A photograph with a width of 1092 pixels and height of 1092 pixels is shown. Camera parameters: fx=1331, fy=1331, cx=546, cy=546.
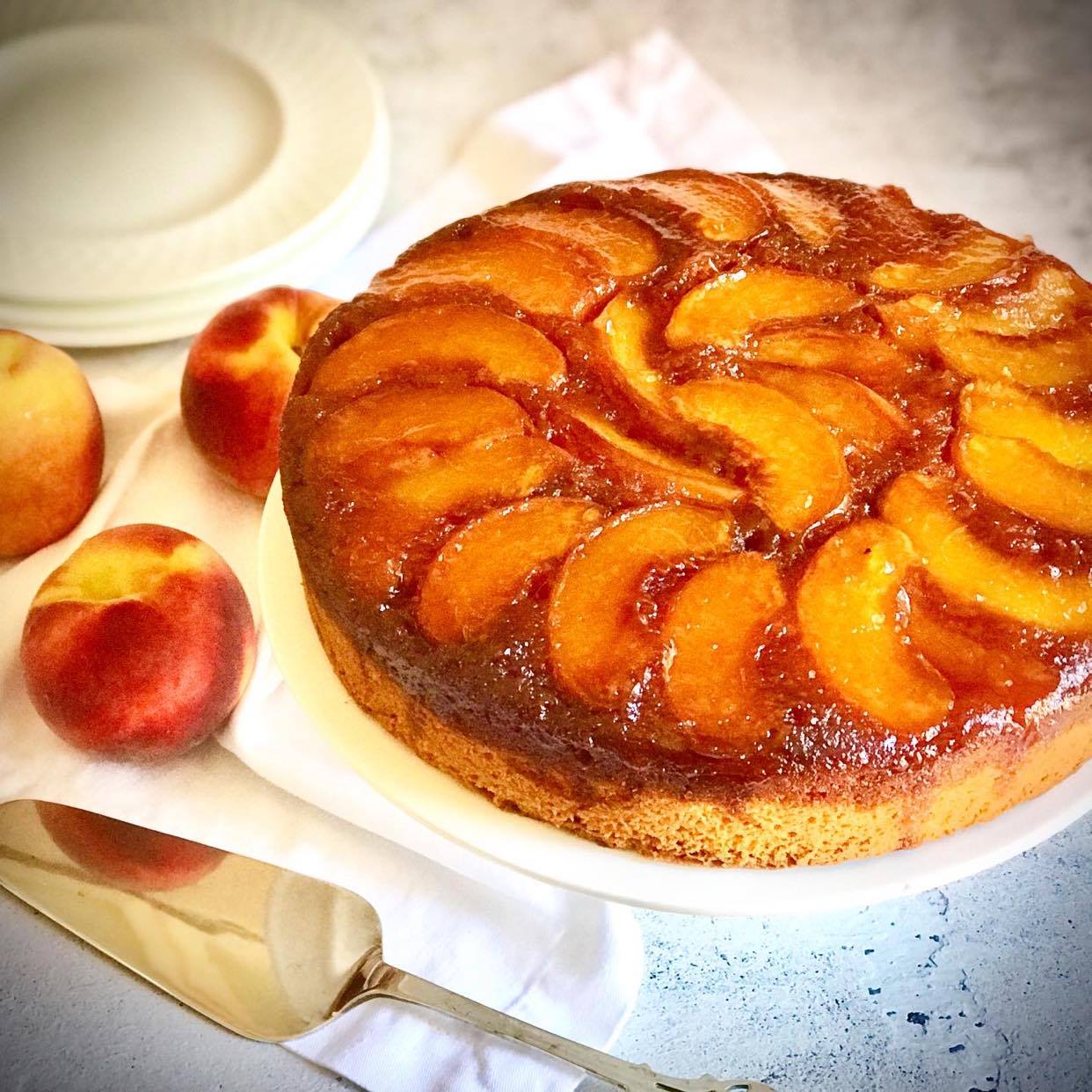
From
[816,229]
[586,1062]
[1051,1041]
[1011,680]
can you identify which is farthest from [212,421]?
[1051,1041]

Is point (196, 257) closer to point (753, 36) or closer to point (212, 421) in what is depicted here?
point (212, 421)

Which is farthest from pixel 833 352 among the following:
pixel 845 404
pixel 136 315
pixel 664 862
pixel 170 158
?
pixel 170 158

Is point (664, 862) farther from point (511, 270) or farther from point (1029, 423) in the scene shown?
point (511, 270)

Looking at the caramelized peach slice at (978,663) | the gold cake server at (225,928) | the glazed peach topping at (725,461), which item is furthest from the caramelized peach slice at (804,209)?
the gold cake server at (225,928)

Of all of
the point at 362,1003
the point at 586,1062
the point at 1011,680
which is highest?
the point at 1011,680

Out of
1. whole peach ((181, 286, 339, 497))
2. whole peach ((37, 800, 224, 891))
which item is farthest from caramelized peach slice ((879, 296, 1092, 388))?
whole peach ((37, 800, 224, 891))

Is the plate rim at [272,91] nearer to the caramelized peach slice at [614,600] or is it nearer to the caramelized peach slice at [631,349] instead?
the caramelized peach slice at [631,349]

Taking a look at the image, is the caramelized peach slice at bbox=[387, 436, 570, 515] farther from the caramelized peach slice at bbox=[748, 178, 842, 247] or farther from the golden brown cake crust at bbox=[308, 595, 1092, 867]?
the caramelized peach slice at bbox=[748, 178, 842, 247]
